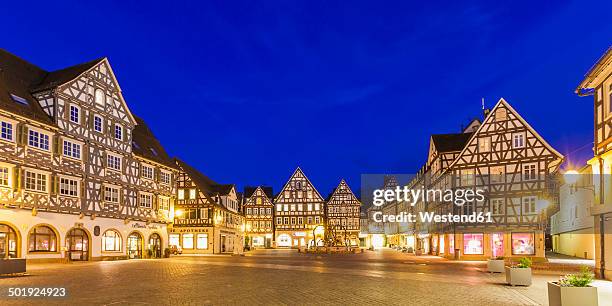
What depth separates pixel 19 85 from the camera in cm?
3403

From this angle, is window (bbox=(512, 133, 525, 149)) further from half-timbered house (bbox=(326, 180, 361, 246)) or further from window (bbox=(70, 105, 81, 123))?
half-timbered house (bbox=(326, 180, 361, 246))

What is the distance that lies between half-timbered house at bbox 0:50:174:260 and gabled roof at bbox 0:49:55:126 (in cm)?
8

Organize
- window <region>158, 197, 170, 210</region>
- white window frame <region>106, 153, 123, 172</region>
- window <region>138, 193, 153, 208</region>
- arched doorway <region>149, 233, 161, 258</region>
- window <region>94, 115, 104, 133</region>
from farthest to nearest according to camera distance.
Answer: window <region>158, 197, 170, 210</region> < arched doorway <region>149, 233, 161, 258</region> < window <region>138, 193, 153, 208</region> < white window frame <region>106, 153, 123, 172</region> < window <region>94, 115, 104, 133</region>

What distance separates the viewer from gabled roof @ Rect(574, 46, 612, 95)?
65.6ft

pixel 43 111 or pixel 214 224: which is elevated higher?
pixel 43 111

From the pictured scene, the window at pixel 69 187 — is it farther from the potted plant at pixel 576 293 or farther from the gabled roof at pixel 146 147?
the potted plant at pixel 576 293

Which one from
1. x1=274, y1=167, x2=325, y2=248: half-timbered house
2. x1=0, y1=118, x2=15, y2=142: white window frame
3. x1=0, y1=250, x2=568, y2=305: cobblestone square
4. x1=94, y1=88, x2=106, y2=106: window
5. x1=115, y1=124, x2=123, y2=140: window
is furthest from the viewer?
x1=274, y1=167, x2=325, y2=248: half-timbered house

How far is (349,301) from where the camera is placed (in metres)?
14.6

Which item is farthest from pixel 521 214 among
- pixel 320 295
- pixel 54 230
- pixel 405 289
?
pixel 54 230

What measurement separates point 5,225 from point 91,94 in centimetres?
1148

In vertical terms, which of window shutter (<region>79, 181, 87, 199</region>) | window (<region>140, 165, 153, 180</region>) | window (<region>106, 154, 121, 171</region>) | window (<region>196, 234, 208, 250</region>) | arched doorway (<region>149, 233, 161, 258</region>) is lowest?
window (<region>196, 234, 208, 250</region>)

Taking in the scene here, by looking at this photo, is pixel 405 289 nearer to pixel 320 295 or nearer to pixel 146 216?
pixel 320 295

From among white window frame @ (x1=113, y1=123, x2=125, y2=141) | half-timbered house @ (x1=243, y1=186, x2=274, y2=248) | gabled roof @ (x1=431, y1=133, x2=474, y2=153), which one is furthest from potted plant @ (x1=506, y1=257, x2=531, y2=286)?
half-timbered house @ (x1=243, y1=186, x2=274, y2=248)

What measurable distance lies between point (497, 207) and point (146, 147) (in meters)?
30.0
